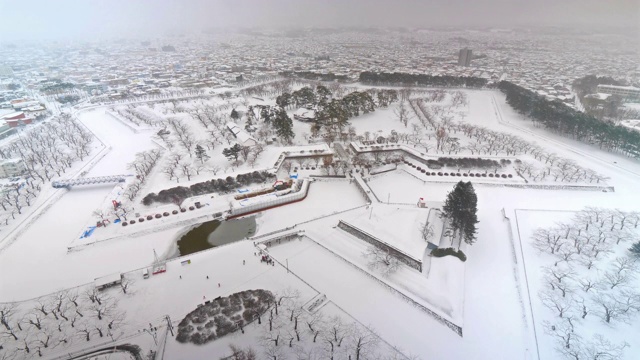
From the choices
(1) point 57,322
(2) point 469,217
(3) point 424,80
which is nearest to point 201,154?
(1) point 57,322

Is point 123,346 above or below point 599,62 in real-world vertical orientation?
below

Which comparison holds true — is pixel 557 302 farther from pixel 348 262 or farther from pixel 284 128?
pixel 284 128

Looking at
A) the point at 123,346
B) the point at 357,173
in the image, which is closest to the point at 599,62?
the point at 357,173

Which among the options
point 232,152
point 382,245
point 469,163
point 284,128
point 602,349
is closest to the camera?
point 602,349

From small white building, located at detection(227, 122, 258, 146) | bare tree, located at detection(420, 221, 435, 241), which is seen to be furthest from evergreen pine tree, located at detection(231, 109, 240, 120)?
bare tree, located at detection(420, 221, 435, 241)

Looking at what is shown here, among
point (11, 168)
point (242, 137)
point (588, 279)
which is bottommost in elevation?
point (588, 279)

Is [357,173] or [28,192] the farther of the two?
[357,173]

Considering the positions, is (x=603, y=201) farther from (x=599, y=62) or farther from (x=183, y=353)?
(x=599, y=62)

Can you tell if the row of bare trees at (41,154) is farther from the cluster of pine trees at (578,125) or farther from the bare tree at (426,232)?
the cluster of pine trees at (578,125)
